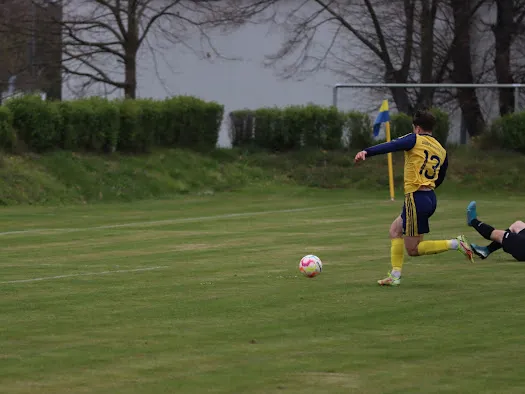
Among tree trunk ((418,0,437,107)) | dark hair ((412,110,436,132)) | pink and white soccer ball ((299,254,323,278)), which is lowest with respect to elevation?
pink and white soccer ball ((299,254,323,278))

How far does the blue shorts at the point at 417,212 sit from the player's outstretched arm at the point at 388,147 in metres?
0.56

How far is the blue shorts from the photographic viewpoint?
12.3 meters

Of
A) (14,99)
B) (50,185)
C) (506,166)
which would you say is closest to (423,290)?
(50,185)

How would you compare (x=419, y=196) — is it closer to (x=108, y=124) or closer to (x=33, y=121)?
Result: (x=33, y=121)

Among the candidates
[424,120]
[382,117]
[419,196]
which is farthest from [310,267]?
[382,117]

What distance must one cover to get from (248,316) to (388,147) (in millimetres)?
2735

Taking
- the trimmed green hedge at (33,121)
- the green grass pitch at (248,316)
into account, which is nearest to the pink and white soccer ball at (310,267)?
the green grass pitch at (248,316)

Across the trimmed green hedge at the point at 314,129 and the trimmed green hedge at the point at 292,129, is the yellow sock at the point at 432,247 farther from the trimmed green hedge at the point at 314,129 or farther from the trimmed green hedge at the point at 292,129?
the trimmed green hedge at the point at 292,129

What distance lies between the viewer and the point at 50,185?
90.6 feet

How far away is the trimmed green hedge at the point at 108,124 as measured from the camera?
95.9 ft

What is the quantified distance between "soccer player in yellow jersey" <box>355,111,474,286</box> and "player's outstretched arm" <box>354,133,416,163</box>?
14 mm

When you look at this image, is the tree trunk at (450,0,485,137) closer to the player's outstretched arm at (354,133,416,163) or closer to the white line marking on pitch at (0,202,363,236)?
the white line marking on pitch at (0,202,363,236)

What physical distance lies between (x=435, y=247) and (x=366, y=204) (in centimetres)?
1497

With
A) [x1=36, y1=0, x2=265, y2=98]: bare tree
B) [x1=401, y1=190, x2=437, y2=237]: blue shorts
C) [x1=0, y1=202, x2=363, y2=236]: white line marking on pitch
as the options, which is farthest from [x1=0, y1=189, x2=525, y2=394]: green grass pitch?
[x1=36, y1=0, x2=265, y2=98]: bare tree
